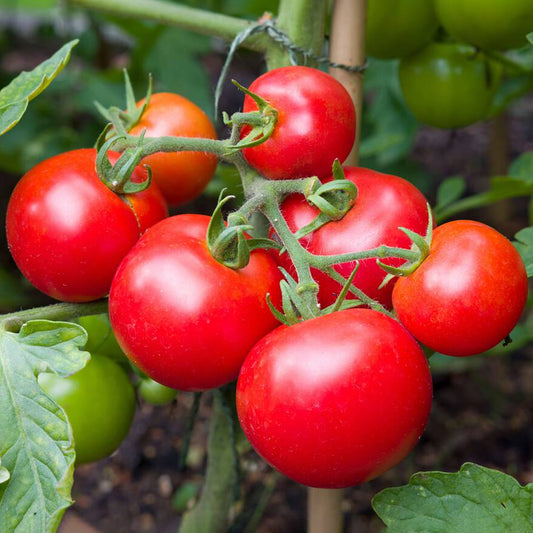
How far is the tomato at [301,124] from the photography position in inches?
22.5

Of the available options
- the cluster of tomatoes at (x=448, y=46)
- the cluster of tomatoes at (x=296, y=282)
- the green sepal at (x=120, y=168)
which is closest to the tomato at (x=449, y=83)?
the cluster of tomatoes at (x=448, y=46)

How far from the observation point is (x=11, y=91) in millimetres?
627

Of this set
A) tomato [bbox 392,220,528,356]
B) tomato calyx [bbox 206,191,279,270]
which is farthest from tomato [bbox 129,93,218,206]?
tomato [bbox 392,220,528,356]

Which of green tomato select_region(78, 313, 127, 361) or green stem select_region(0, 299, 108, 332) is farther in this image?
green tomato select_region(78, 313, 127, 361)

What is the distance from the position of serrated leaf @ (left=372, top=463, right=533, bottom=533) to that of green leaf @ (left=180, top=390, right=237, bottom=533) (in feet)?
0.69

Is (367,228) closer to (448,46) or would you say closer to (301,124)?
(301,124)

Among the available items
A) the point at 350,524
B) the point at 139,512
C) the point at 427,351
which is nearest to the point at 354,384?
the point at 427,351

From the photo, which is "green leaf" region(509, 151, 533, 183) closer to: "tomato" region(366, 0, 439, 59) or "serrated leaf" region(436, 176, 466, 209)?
"serrated leaf" region(436, 176, 466, 209)

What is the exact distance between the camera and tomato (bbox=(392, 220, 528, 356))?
1.62 ft

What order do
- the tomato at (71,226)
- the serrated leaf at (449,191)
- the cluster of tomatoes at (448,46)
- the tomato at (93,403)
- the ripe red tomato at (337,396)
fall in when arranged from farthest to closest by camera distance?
the serrated leaf at (449,191)
the cluster of tomatoes at (448,46)
the tomato at (93,403)
the tomato at (71,226)
the ripe red tomato at (337,396)

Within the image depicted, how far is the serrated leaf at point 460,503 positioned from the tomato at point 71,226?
0.30 metres

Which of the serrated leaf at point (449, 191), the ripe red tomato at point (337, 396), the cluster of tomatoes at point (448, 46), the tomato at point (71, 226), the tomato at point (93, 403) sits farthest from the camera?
the serrated leaf at point (449, 191)

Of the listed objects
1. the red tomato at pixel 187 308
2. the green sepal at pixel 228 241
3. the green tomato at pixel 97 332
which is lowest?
the green tomato at pixel 97 332

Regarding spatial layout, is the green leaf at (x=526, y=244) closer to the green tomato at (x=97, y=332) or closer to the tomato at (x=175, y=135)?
the tomato at (x=175, y=135)
